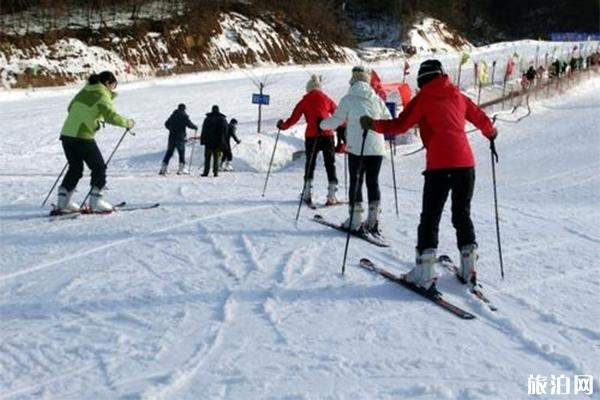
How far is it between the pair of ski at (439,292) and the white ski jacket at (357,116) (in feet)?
4.70

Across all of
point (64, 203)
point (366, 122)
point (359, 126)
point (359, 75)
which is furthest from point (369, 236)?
point (64, 203)

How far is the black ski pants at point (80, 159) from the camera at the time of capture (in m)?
7.74

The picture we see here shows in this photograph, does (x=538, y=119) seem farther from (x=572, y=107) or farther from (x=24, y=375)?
(x=24, y=375)

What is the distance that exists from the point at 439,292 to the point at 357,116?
8.03 feet

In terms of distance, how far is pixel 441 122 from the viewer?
5008 mm

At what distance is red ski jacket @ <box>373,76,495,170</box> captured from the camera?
16.3 feet

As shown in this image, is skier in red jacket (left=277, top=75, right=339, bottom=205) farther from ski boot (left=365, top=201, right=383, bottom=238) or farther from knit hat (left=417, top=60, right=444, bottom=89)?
knit hat (left=417, top=60, right=444, bottom=89)

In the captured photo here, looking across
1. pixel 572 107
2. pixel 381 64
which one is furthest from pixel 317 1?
pixel 572 107

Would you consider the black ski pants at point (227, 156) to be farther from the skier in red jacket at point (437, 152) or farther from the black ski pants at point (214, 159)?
the skier in red jacket at point (437, 152)

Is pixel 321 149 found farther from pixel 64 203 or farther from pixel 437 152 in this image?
pixel 437 152

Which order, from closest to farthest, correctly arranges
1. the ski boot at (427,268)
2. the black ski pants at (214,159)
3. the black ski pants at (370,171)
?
1. the ski boot at (427,268)
2. the black ski pants at (370,171)
3. the black ski pants at (214,159)

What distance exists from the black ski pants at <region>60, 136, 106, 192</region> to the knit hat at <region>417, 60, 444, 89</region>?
437 centimetres

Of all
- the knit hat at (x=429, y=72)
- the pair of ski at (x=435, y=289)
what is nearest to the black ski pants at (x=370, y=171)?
the pair of ski at (x=435, y=289)

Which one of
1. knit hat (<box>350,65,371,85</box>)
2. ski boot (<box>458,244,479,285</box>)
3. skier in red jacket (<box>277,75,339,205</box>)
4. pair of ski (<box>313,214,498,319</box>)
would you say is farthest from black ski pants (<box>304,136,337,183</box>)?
ski boot (<box>458,244,479,285</box>)
